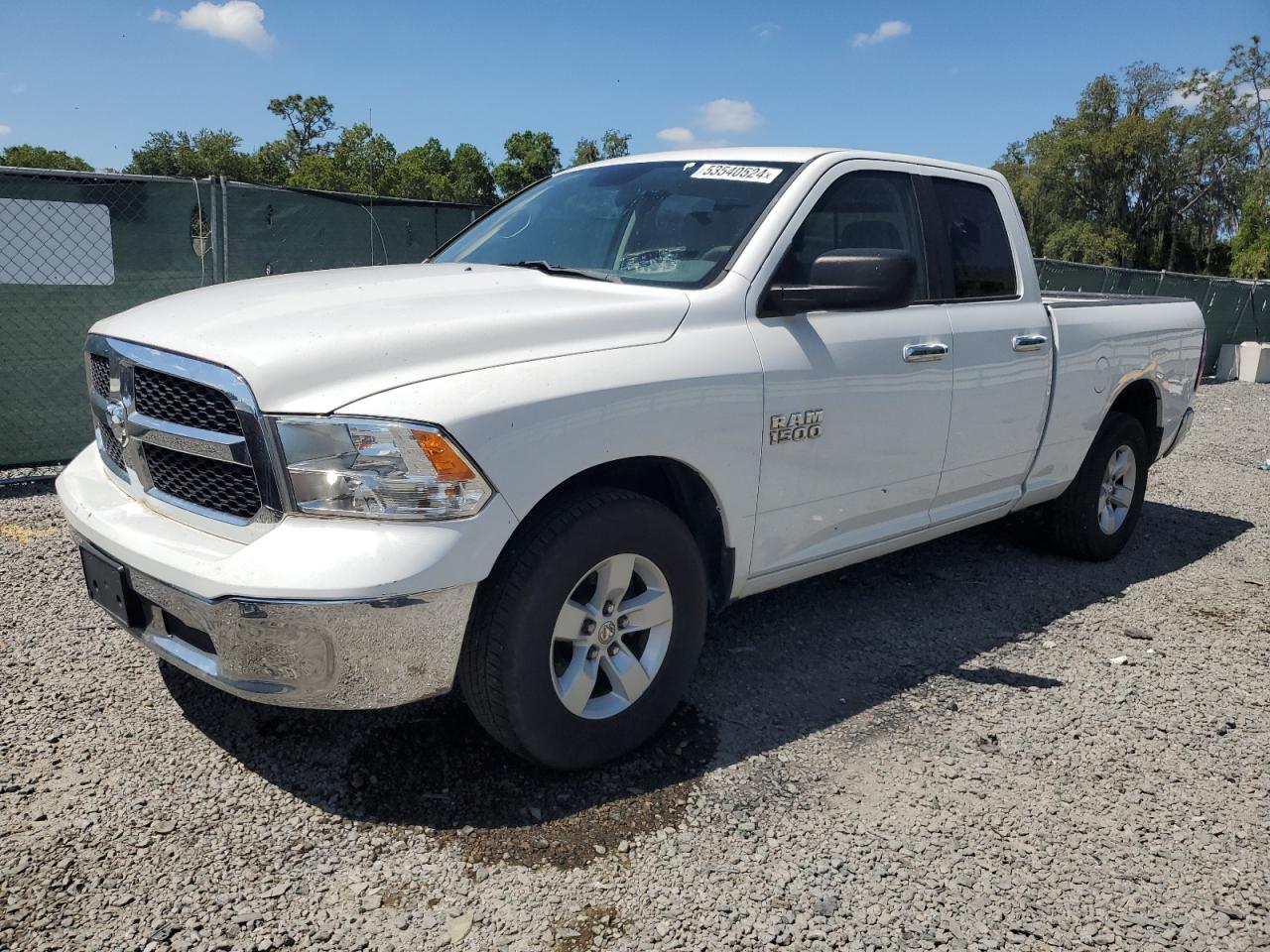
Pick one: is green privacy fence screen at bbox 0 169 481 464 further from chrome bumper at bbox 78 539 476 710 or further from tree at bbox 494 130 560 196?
tree at bbox 494 130 560 196

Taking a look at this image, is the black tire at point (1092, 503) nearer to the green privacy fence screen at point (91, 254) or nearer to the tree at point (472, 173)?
the green privacy fence screen at point (91, 254)

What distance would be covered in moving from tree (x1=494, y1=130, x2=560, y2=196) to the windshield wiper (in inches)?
3133

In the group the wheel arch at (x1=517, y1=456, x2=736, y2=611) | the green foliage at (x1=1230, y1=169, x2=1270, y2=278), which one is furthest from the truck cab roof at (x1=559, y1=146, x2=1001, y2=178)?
the green foliage at (x1=1230, y1=169, x2=1270, y2=278)

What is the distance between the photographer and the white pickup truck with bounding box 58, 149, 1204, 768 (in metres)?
2.41

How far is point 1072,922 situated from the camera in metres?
2.45

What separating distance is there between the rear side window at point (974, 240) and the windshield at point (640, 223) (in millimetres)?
987

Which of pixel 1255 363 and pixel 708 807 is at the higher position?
pixel 1255 363

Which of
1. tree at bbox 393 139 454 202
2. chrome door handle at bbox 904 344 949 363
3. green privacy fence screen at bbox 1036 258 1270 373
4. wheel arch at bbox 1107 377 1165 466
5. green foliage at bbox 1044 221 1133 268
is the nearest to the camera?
chrome door handle at bbox 904 344 949 363

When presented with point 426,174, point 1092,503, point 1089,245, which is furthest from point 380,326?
point 426,174

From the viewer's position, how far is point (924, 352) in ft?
12.3

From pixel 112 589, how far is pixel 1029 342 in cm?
367

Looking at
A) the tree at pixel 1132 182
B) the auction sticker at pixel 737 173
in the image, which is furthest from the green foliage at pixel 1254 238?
the auction sticker at pixel 737 173

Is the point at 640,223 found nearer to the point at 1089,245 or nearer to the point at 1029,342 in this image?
the point at 1029,342

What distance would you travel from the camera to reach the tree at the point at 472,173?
81.8 m
